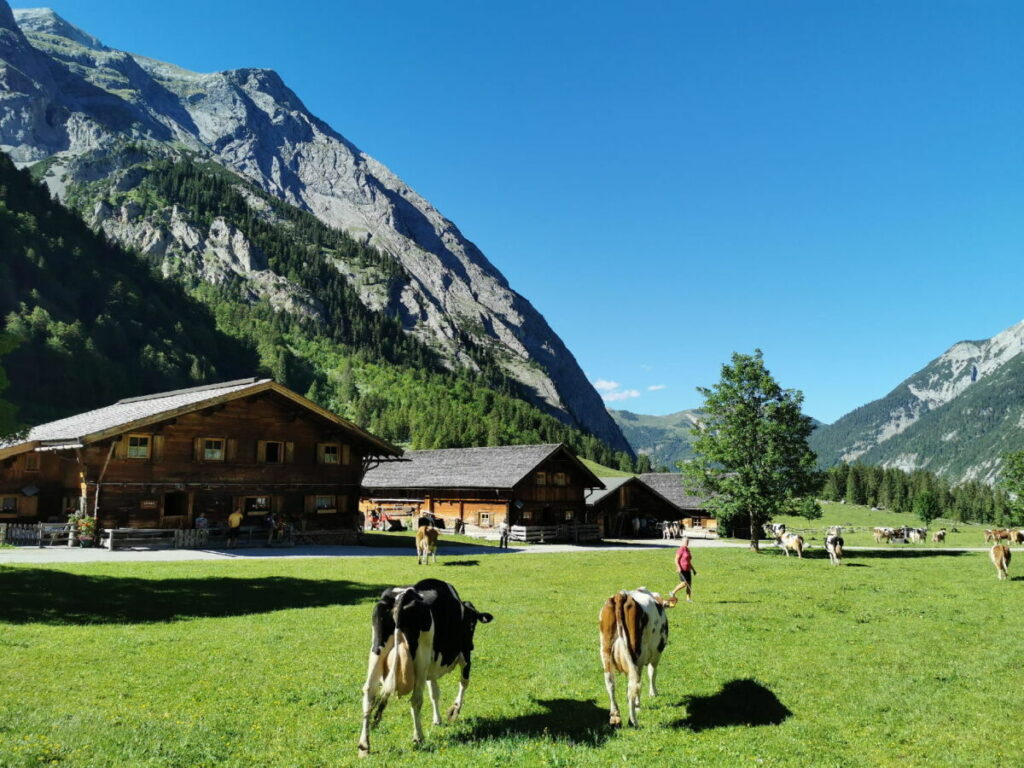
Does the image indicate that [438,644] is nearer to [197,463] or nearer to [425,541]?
[425,541]

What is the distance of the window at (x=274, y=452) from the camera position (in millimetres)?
41594

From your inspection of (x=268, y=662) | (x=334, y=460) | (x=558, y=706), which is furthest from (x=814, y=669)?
(x=334, y=460)

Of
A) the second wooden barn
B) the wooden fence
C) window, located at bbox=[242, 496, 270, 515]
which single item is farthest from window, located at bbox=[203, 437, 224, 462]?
the second wooden barn

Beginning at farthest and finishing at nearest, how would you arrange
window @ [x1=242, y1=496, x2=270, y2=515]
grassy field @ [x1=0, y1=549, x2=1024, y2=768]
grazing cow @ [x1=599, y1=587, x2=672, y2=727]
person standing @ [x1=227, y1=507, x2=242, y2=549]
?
window @ [x1=242, y1=496, x2=270, y2=515]
person standing @ [x1=227, y1=507, x2=242, y2=549]
grazing cow @ [x1=599, y1=587, x2=672, y2=727]
grassy field @ [x1=0, y1=549, x2=1024, y2=768]

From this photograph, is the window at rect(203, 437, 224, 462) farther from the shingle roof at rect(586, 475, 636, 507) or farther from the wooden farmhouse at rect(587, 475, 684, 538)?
the wooden farmhouse at rect(587, 475, 684, 538)

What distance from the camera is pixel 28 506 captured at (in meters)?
41.1

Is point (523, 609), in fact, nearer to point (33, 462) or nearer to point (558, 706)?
point (558, 706)

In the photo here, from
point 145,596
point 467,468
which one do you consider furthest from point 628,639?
point 467,468

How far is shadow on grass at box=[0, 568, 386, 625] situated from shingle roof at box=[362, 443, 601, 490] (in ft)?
87.0

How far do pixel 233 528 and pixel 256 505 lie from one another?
371cm

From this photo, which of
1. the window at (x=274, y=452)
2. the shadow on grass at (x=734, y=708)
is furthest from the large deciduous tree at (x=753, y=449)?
the shadow on grass at (x=734, y=708)

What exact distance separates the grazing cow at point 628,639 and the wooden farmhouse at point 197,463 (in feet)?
107

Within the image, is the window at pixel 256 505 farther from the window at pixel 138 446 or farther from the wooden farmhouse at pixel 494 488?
the wooden farmhouse at pixel 494 488

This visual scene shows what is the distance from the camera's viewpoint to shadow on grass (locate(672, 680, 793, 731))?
1006 cm
